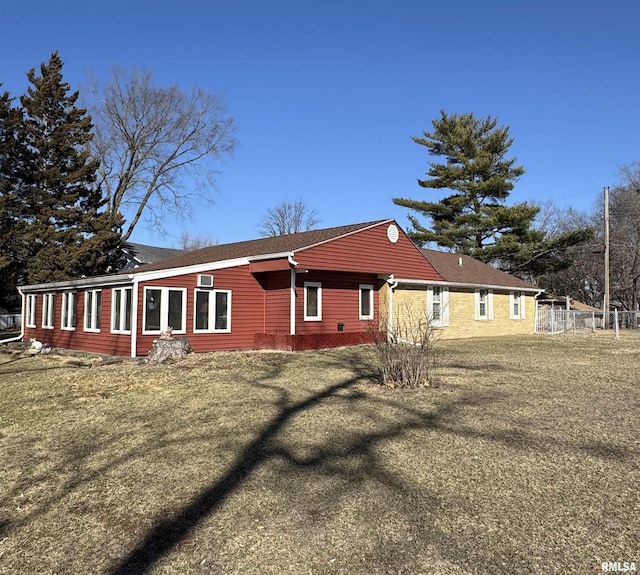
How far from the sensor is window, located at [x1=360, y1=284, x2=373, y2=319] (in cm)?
1716

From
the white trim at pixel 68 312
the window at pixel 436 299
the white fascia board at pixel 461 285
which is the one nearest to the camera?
the white trim at pixel 68 312

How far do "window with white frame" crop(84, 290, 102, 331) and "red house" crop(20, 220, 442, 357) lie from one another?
0.03m

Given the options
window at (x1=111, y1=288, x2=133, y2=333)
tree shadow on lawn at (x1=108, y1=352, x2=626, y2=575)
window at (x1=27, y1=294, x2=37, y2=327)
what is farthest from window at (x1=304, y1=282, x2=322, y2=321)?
window at (x1=27, y1=294, x2=37, y2=327)

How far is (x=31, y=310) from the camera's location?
19.8m

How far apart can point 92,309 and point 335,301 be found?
300 inches

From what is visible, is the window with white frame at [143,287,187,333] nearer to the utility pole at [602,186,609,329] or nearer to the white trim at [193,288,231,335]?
the white trim at [193,288,231,335]

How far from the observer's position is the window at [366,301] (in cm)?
1716

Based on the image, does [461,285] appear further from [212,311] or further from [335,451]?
[335,451]

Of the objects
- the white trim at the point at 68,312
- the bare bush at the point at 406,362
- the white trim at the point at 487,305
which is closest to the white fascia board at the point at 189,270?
the white trim at the point at 68,312

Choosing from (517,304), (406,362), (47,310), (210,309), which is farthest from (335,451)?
(517,304)

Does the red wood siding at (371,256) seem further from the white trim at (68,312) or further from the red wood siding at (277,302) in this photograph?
the white trim at (68,312)

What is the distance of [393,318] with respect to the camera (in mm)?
17625

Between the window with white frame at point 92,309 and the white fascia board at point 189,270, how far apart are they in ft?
8.82

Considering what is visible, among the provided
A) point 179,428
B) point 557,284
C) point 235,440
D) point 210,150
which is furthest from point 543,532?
point 557,284
